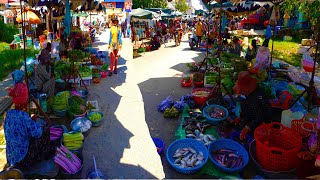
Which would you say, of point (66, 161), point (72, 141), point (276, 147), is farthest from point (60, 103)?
point (276, 147)

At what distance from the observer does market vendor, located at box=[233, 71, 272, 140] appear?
483 centimetres

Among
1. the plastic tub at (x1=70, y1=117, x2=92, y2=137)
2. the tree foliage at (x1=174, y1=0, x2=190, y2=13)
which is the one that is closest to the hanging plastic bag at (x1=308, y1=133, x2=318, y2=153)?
the plastic tub at (x1=70, y1=117, x2=92, y2=137)

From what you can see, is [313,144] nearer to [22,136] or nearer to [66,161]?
[66,161]

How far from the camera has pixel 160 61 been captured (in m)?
14.1

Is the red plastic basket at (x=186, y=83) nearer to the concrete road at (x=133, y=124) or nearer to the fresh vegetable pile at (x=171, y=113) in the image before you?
the concrete road at (x=133, y=124)

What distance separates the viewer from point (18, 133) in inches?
154

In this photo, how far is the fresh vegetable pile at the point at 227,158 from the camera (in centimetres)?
456

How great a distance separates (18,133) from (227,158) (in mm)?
3273

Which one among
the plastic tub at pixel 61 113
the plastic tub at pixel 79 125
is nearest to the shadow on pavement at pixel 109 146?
the plastic tub at pixel 79 125

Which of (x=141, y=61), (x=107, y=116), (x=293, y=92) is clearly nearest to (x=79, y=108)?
(x=107, y=116)

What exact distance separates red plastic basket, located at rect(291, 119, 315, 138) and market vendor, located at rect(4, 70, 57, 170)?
165 inches

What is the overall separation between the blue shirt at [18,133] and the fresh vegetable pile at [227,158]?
2875 millimetres

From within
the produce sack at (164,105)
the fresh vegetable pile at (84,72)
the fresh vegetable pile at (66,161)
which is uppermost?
the fresh vegetable pile at (84,72)

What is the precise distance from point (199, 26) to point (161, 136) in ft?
40.6
